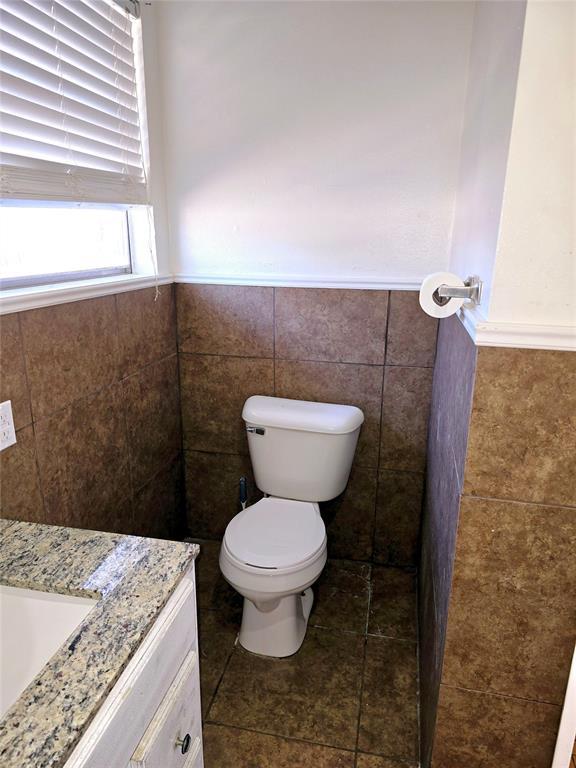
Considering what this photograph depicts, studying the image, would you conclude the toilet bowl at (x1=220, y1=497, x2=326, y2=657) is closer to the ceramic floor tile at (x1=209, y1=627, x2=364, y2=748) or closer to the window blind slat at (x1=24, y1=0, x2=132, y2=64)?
the ceramic floor tile at (x1=209, y1=627, x2=364, y2=748)

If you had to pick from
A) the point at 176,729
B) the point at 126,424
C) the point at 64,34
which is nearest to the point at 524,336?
the point at 176,729

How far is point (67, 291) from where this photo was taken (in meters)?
1.44

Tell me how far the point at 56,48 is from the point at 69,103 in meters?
0.13

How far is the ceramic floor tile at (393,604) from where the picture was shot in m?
1.96

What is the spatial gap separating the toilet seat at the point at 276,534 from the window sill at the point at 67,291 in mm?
913

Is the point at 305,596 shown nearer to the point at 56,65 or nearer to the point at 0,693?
the point at 0,693

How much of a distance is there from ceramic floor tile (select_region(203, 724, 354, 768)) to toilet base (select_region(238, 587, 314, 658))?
294 mm

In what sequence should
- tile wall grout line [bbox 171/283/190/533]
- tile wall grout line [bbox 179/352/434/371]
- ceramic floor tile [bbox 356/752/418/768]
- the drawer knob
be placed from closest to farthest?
the drawer knob < ceramic floor tile [bbox 356/752/418/768] < tile wall grout line [bbox 179/352/434/371] < tile wall grout line [bbox 171/283/190/533]

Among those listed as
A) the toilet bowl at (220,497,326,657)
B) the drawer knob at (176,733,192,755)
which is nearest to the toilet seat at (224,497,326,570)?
the toilet bowl at (220,497,326,657)

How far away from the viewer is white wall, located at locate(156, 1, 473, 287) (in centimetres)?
175

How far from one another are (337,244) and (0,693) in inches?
65.1

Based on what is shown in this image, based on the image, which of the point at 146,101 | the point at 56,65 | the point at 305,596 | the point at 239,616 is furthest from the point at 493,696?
the point at 146,101

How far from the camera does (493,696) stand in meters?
1.24

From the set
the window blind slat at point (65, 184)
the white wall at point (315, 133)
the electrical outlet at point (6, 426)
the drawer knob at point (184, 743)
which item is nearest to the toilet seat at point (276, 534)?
the drawer knob at point (184, 743)
